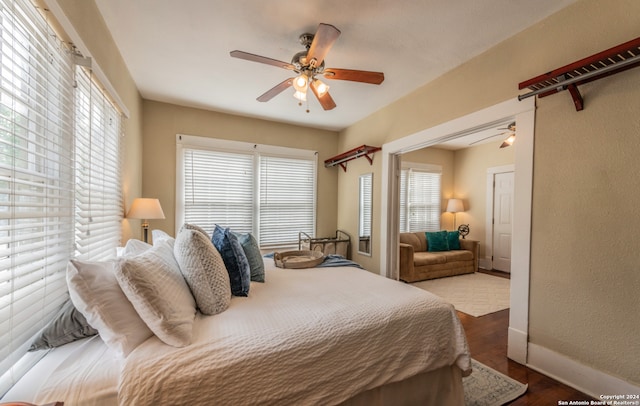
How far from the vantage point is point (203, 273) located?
4.54ft

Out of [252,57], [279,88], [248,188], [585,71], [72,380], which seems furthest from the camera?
[248,188]

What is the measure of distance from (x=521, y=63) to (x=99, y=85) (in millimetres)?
3282

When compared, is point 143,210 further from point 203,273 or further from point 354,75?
point 354,75

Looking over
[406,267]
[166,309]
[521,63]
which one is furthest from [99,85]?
[406,267]

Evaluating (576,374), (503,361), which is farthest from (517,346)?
(576,374)

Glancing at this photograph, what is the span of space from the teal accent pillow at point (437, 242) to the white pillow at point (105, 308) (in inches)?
190

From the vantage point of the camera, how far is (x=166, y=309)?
1.11 metres

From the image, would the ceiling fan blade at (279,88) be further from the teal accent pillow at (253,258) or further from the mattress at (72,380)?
the mattress at (72,380)

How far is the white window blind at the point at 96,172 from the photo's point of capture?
169 centimetres

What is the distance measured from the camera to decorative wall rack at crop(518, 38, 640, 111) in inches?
57.2

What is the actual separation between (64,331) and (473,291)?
4457 millimetres

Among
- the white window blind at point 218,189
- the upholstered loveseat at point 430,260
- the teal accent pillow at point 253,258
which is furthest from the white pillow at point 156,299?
the upholstered loveseat at point 430,260

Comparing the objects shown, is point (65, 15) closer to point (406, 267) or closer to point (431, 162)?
point (406, 267)

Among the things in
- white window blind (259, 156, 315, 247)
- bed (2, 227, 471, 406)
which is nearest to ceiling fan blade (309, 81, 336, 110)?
bed (2, 227, 471, 406)
